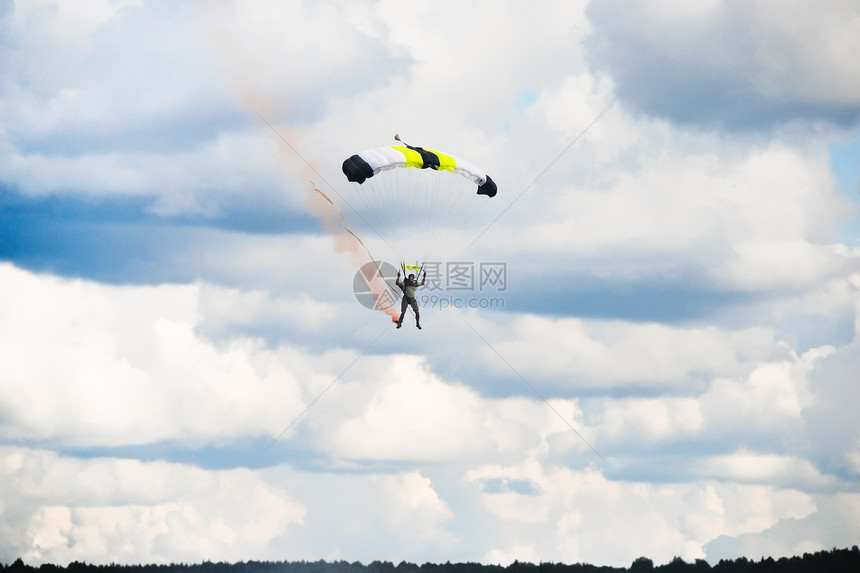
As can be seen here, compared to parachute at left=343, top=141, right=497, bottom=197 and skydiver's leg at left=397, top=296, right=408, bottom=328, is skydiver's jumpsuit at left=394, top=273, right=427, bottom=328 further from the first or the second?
parachute at left=343, top=141, right=497, bottom=197

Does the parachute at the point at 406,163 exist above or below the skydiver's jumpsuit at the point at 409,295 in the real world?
above

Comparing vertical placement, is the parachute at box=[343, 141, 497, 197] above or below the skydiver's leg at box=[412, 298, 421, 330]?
above

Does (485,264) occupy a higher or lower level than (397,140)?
lower

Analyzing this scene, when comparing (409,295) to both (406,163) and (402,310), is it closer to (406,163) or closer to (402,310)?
(402,310)

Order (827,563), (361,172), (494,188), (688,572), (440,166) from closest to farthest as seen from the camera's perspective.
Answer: (361,172), (440,166), (494,188), (827,563), (688,572)

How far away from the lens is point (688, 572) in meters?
178

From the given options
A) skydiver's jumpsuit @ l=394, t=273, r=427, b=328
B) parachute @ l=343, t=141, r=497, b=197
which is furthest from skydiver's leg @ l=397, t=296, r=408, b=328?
parachute @ l=343, t=141, r=497, b=197

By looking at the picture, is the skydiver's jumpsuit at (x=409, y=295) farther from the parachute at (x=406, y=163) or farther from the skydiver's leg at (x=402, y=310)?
the parachute at (x=406, y=163)

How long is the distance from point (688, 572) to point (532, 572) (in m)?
24.8

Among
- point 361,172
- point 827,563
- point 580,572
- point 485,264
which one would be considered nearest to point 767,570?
point 827,563

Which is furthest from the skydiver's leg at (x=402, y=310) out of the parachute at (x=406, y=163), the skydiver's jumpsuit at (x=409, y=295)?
the parachute at (x=406, y=163)

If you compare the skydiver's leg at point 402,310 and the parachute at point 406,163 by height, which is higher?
the parachute at point 406,163

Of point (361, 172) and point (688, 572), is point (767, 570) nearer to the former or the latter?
point (688, 572)

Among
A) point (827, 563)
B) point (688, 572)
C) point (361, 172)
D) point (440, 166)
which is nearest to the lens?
point (361, 172)
